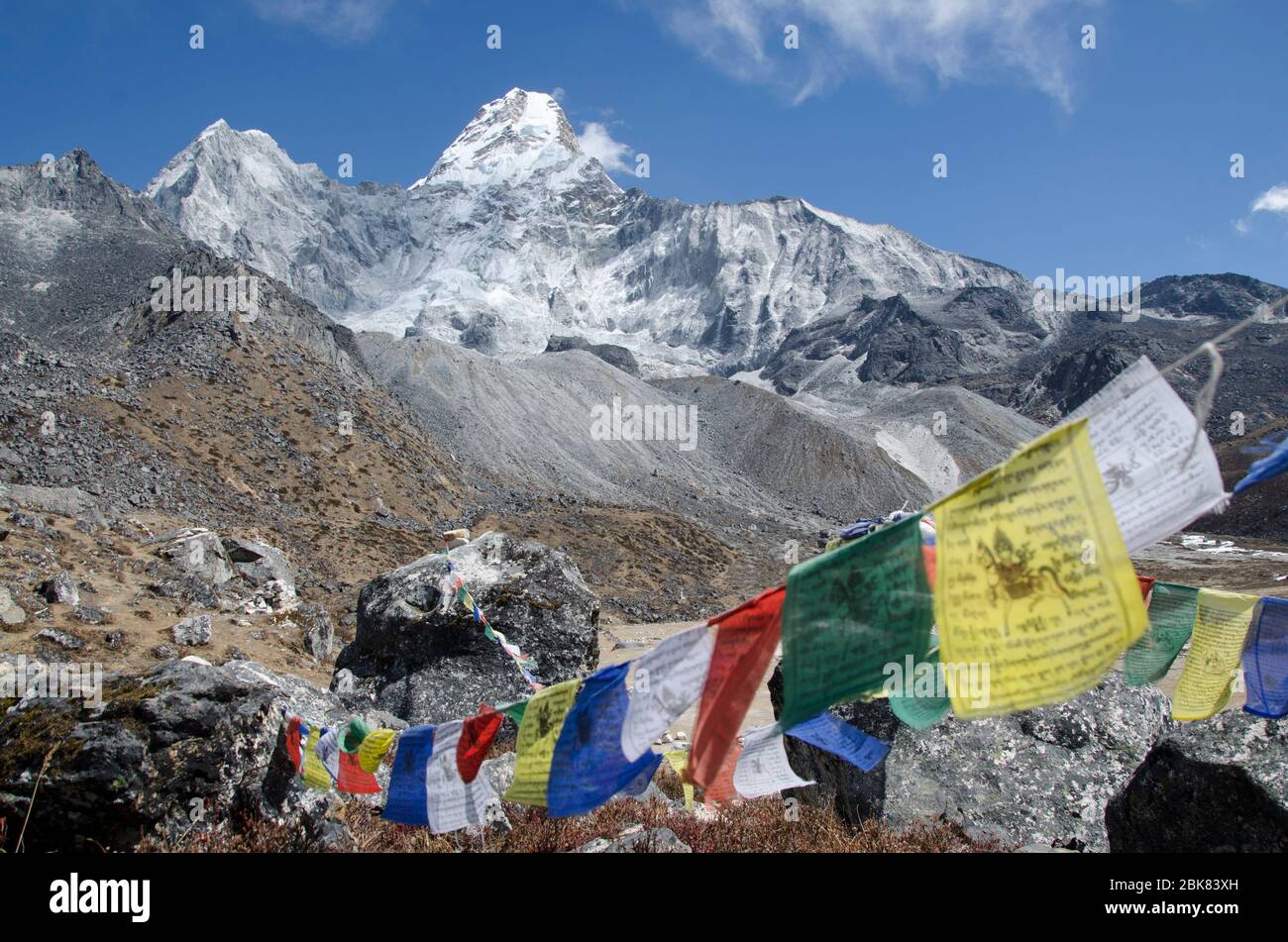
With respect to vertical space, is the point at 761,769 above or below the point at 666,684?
below

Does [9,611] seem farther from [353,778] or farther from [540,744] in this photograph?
[540,744]

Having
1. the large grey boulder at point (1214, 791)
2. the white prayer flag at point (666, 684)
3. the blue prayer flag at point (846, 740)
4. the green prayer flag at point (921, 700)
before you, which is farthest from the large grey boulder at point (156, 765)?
the large grey boulder at point (1214, 791)

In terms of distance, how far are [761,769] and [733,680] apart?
2.91 m

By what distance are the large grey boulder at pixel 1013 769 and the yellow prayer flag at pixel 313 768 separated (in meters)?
4.39

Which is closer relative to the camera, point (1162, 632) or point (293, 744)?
point (293, 744)

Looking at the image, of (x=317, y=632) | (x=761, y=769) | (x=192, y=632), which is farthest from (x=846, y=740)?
(x=317, y=632)

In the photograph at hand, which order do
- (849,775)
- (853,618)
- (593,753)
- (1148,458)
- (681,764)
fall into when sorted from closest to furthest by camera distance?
(1148,458), (853,618), (593,753), (849,775), (681,764)

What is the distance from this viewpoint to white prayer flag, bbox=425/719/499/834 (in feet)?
17.3

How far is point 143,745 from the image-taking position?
16.4 feet

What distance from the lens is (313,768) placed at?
228 inches
